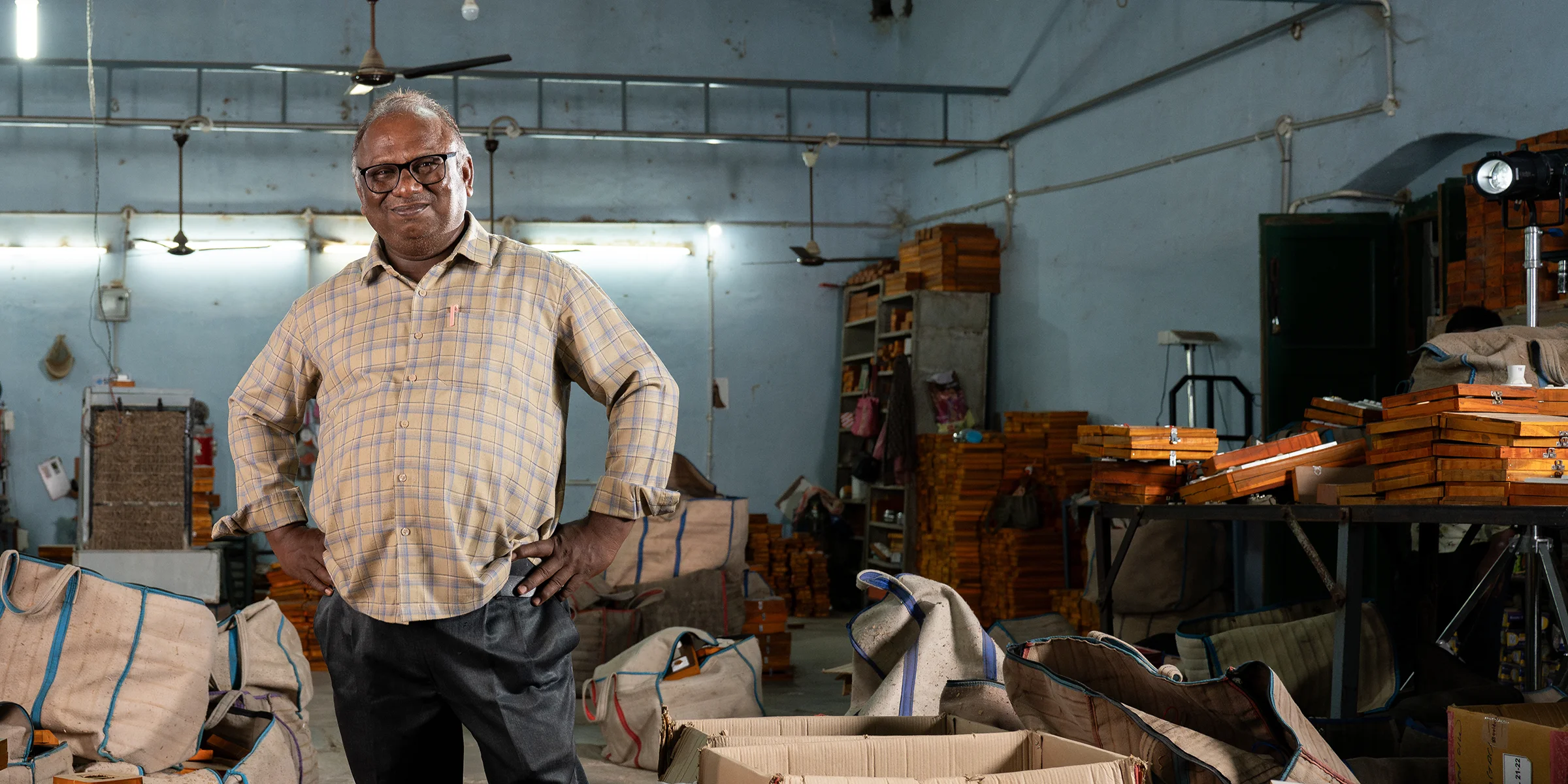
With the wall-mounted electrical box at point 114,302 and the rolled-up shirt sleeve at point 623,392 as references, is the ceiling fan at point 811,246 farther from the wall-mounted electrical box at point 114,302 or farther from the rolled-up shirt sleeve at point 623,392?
the rolled-up shirt sleeve at point 623,392

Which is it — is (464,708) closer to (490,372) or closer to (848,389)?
(490,372)

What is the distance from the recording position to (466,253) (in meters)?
2.20

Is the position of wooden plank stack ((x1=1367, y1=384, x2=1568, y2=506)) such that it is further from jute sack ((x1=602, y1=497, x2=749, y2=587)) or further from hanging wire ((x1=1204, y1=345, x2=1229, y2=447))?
jute sack ((x1=602, y1=497, x2=749, y2=587))

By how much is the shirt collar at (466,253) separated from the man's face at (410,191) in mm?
30

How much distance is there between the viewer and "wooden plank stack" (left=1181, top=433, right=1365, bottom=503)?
17.3 feet

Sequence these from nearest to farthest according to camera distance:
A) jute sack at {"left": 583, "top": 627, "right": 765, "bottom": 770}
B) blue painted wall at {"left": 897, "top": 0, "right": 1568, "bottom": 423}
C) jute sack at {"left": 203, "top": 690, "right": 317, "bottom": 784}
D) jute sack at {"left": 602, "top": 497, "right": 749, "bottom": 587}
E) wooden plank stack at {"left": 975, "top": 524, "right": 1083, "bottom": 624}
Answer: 1. jute sack at {"left": 203, "top": 690, "right": 317, "bottom": 784}
2. jute sack at {"left": 583, "top": 627, "right": 765, "bottom": 770}
3. blue painted wall at {"left": 897, "top": 0, "right": 1568, "bottom": 423}
4. jute sack at {"left": 602, "top": 497, "right": 749, "bottom": 587}
5. wooden plank stack at {"left": 975, "top": 524, "right": 1083, "bottom": 624}

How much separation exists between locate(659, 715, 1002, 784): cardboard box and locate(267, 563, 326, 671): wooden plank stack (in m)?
6.40

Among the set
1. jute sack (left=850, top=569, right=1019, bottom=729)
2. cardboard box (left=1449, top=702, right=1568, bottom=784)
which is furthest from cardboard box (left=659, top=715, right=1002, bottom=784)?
cardboard box (left=1449, top=702, right=1568, bottom=784)

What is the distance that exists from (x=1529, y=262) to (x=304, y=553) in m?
4.80

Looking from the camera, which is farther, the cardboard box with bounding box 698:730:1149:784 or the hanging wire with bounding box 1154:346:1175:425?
the hanging wire with bounding box 1154:346:1175:425

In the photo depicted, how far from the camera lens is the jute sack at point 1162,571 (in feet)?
24.4

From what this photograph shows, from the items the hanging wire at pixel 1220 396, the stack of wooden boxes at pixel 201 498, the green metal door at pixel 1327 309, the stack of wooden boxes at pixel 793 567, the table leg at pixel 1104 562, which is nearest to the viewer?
the table leg at pixel 1104 562

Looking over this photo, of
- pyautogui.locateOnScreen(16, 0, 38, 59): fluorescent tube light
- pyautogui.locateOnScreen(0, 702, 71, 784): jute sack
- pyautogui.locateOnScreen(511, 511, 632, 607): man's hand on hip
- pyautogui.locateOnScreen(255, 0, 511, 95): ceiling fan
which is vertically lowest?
pyautogui.locateOnScreen(0, 702, 71, 784): jute sack

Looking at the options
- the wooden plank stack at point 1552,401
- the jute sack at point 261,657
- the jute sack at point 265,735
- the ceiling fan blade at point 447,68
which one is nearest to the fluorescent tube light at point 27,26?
the ceiling fan blade at point 447,68
